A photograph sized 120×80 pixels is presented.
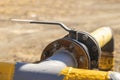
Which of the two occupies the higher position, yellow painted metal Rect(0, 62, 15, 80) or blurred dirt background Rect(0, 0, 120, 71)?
blurred dirt background Rect(0, 0, 120, 71)

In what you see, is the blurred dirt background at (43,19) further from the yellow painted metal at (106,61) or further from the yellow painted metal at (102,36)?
the yellow painted metal at (102,36)

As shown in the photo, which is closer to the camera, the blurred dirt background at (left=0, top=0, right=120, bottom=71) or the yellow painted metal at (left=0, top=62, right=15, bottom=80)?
the yellow painted metal at (left=0, top=62, right=15, bottom=80)

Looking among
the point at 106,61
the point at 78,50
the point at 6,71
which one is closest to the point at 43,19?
the point at 106,61

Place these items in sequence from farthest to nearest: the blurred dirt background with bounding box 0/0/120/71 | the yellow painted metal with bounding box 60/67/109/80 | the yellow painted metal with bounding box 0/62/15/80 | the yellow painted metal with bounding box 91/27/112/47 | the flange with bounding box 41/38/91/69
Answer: the blurred dirt background with bounding box 0/0/120/71, the yellow painted metal with bounding box 91/27/112/47, the flange with bounding box 41/38/91/69, the yellow painted metal with bounding box 0/62/15/80, the yellow painted metal with bounding box 60/67/109/80

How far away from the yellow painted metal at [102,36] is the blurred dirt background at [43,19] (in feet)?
8.99

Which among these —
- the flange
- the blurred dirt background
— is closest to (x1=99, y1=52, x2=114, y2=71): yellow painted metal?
the blurred dirt background

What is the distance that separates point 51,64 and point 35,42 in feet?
28.4

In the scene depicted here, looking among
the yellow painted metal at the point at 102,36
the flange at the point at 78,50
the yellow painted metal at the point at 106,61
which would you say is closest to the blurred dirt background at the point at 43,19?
the yellow painted metal at the point at 106,61

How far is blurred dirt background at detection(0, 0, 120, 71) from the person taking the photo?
11398mm

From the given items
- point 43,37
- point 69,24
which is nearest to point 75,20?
point 69,24

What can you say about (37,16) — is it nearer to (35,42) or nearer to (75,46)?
(35,42)

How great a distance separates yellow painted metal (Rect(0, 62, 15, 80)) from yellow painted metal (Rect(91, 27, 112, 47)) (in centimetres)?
232

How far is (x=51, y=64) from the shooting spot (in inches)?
150

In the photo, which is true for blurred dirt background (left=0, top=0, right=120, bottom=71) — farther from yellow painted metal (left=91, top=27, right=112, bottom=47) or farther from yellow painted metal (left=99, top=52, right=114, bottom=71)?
yellow painted metal (left=91, top=27, right=112, bottom=47)
